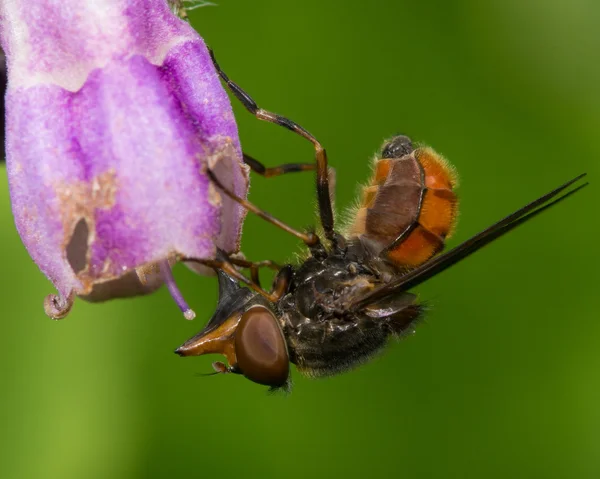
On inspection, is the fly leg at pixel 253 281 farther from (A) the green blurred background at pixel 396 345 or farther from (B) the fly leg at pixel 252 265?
(A) the green blurred background at pixel 396 345

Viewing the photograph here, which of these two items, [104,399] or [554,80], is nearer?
[104,399]

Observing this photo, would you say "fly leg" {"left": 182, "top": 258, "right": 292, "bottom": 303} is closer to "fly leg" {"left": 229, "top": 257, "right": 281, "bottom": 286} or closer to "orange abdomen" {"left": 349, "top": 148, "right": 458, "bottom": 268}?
"fly leg" {"left": 229, "top": 257, "right": 281, "bottom": 286}

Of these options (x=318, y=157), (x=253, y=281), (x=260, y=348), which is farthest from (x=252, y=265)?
(x=318, y=157)

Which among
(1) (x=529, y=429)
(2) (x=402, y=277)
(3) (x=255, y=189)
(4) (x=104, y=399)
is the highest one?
(2) (x=402, y=277)

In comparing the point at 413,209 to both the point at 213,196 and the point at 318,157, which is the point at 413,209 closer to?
the point at 318,157

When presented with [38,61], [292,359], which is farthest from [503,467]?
[38,61]

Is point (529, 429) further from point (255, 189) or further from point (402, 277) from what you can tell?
point (402, 277)

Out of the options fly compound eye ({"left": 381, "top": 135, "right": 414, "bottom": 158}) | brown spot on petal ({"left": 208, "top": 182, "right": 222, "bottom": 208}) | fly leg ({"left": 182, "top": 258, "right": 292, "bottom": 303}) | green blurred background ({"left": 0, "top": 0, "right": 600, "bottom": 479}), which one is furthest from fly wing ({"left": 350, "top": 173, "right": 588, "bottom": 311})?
green blurred background ({"left": 0, "top": 0, "right": 600, "bottom": 479})
